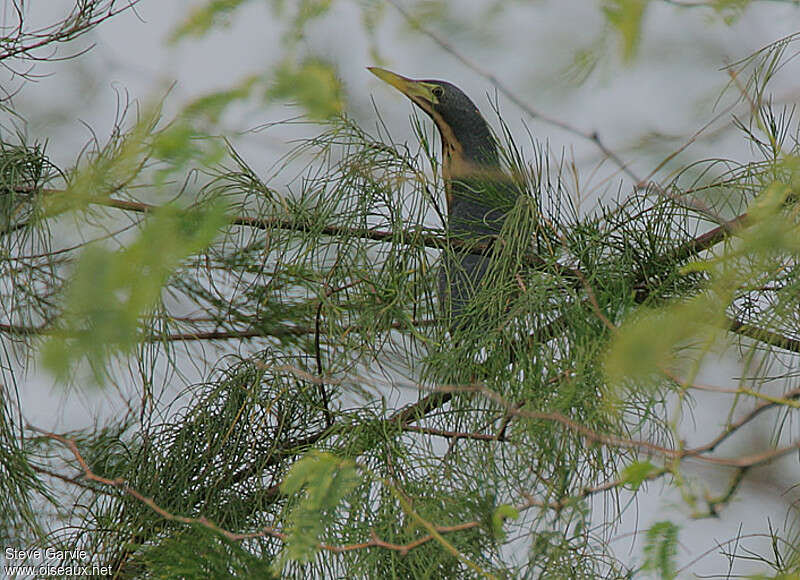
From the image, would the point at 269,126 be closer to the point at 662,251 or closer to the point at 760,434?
the point at 662,251

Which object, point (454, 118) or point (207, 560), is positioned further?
point (454, 118)

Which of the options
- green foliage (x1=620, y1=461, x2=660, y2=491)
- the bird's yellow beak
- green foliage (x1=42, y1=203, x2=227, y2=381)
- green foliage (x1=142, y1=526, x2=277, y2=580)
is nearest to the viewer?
green foliage (x1=42, y1=203, x2=227, y2=381)

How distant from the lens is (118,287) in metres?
0.41

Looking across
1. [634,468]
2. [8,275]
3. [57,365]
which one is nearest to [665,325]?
[634,468]

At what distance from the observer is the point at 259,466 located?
3.28 feet

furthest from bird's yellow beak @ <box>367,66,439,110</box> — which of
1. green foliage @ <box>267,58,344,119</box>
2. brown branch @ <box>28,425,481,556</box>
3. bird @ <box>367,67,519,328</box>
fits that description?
green foliage @ <box>267,58,344,119</box>

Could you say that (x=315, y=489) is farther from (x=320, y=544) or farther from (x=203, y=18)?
(x=203, y=18)

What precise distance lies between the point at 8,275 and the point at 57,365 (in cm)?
73

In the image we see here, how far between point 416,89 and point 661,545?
58 centimetres

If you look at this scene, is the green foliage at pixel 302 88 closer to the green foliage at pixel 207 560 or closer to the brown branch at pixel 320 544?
the brown branch at pixel 320 544

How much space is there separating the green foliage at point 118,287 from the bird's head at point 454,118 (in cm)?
59

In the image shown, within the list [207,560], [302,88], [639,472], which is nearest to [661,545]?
[639,472]

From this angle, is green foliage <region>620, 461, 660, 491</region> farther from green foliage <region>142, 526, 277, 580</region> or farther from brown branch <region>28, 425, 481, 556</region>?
green foliage <region>142, 526, 277, 580</region>

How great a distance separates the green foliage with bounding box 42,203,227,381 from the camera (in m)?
0.42
